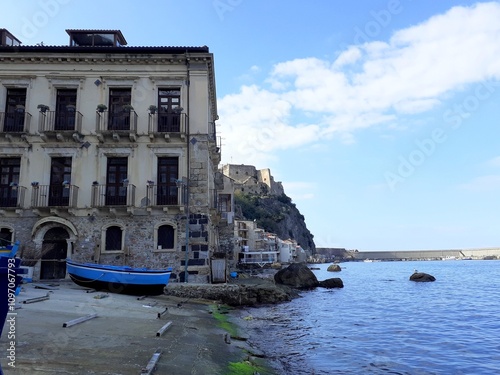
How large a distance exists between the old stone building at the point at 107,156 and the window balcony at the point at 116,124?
60mm

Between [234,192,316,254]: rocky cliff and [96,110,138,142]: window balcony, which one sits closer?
[96,110,138,142]: window balcony

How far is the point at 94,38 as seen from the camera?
26.0 meters

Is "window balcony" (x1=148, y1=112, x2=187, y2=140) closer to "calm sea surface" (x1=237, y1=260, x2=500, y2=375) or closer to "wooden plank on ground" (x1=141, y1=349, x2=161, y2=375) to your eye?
"calm sea surface" (x1=237, y1=260, x2=500, y2=375)

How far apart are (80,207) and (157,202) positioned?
4497mm

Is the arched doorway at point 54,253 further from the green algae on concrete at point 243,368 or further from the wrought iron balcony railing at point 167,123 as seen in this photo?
the green algae on concrete at point 243,368

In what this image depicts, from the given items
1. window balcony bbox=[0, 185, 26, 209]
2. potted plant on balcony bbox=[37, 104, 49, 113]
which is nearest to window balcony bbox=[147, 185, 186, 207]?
window balcony bbox=[0, 185, 26, 209]

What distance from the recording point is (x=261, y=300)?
81.1 ft

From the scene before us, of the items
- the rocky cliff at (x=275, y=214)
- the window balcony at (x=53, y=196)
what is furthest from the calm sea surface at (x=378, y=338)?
the rocky cliff at (x=275, y=214)

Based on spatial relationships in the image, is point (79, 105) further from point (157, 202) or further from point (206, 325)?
point (206, 325)

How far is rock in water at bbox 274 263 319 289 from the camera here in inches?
1531

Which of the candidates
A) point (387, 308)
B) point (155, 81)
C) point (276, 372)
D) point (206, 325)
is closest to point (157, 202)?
point (155, 81)

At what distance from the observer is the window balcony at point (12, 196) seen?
74.1ft

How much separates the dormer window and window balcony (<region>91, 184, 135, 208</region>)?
9.94 m

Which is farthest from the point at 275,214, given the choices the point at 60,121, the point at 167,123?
the point at 60,121
